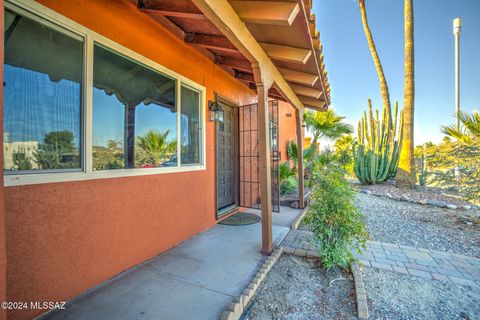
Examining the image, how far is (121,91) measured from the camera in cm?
238

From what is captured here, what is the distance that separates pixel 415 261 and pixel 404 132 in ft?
19.6

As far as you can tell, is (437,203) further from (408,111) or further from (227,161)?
(227,161)

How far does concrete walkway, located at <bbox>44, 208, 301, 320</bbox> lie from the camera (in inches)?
69.8

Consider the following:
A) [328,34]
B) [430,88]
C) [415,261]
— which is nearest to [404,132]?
[415,261]

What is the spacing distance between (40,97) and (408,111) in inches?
356

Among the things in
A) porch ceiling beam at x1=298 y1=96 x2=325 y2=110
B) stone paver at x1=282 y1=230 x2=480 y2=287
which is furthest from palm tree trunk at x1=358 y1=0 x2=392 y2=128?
stone paver at x1=282 y1=230 x2=480 y2=287

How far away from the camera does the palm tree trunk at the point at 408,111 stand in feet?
23.2

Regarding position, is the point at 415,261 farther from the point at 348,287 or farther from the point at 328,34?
the point at 328,34

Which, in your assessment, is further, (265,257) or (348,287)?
(265,257)

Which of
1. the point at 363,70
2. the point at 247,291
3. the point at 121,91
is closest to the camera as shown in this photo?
the point at 247,291

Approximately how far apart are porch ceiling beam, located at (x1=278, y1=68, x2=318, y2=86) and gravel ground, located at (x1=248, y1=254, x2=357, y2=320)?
2.70m

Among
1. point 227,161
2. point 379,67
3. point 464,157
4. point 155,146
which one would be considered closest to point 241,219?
point 227,161

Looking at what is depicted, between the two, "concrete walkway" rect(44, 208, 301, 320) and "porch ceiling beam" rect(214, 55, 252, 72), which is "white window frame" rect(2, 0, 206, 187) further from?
"porch ceiling beam" rect(214, 55, 252, 72)

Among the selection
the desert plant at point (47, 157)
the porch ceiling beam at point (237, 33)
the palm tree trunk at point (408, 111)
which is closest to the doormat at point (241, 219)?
the porch ceiling beam at point (237, 33)
